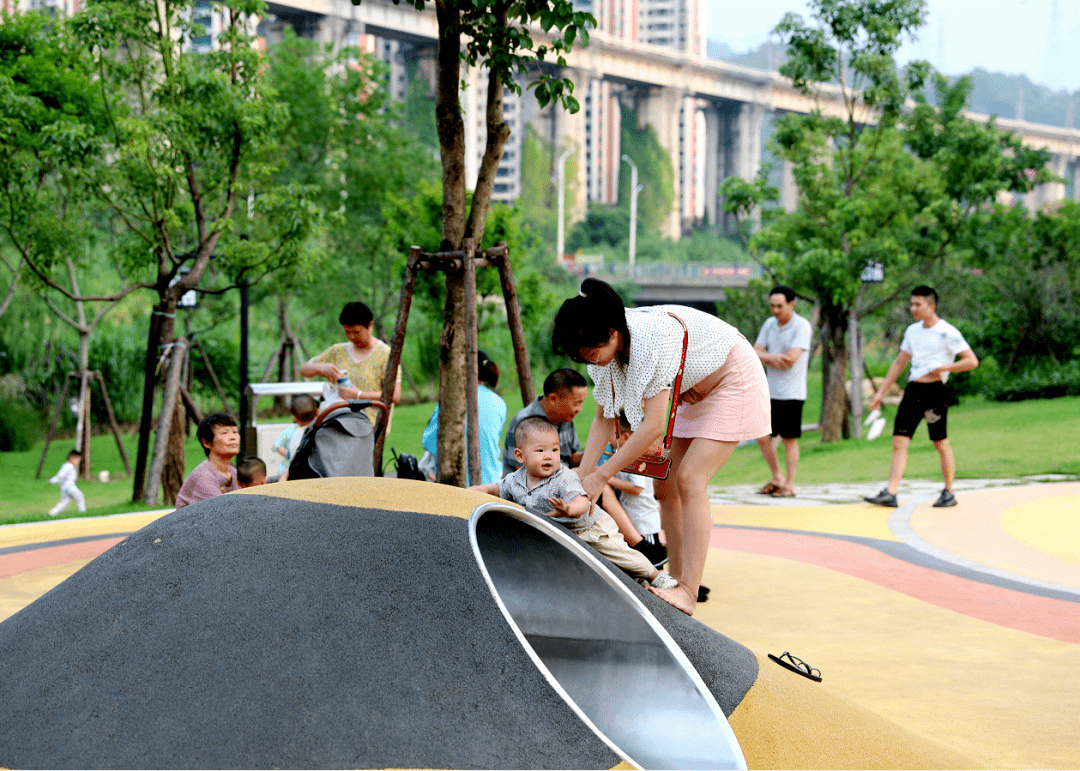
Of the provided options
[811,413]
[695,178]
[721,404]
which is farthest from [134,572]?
[695,178]

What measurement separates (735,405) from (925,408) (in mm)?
4498

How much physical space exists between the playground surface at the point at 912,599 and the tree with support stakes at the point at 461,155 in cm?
197

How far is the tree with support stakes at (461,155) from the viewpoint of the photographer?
19.8 ft

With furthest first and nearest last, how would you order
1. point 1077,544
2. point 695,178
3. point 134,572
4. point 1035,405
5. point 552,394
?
point 695,178
point 1035,405
point 1077,544
point 552,394
point 134,572

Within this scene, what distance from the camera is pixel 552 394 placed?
5031 millimetres

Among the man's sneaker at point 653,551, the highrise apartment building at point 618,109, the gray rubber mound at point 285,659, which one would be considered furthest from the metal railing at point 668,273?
the highrise apartment building at point 618,109

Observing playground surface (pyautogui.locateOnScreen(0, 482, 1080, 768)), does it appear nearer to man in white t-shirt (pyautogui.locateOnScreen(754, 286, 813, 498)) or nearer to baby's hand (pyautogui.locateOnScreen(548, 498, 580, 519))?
man in white t-shirt (pyautogui.locateOnScreen(754, 286, 813, 498))

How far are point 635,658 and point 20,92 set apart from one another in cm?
1131

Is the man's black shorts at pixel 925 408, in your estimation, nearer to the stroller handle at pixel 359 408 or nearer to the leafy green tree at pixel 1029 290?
the stroller handle at pixel 359 408

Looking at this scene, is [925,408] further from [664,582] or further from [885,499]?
[664,582]

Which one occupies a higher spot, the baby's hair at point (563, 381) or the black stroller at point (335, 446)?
the baby's hair at point (563, 381)

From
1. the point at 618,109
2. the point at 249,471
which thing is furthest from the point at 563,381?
the point at 618,109

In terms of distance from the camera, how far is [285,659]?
2600 millimetres

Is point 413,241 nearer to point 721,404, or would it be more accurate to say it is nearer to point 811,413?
point 811,413
